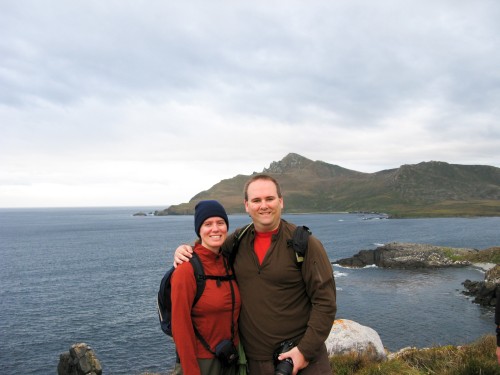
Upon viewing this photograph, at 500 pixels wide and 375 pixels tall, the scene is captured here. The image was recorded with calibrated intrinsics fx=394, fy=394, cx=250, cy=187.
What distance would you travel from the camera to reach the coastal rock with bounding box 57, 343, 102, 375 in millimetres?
23328

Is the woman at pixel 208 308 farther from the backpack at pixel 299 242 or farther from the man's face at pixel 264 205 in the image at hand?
the backpack at pixel 299 242

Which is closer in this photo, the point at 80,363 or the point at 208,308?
the point at 208,308

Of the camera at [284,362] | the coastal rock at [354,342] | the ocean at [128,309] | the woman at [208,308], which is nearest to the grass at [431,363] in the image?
the coastal rock at [354,342]

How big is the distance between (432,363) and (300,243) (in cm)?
734

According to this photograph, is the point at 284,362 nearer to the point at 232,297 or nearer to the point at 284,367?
the point at 284,367

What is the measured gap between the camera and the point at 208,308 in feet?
15.2

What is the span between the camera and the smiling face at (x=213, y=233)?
4.89 metres

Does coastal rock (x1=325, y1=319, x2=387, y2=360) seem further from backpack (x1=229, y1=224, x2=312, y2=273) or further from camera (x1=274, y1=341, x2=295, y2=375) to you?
backpack (x1=229, y1=224, x2=312, y2=273)

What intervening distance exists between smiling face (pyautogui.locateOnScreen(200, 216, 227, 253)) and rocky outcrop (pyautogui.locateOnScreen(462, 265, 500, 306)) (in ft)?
147

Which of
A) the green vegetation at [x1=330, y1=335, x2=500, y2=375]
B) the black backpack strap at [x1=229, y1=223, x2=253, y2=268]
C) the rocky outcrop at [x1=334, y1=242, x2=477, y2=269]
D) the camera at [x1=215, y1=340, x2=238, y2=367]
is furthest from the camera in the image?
the rocky outcrop at [x1=334, y1=242, x2=477, y2=269]

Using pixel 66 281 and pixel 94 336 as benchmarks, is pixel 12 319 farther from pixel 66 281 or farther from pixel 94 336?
pixel 66 281

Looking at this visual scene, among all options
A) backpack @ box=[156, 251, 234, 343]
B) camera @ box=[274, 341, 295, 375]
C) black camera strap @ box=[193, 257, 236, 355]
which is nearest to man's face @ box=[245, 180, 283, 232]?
black camera strap @ box=[193, 257, 236, 355]

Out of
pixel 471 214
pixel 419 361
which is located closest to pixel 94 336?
pixel 419 361

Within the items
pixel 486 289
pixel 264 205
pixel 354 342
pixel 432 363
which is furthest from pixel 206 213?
pixel 486 289
